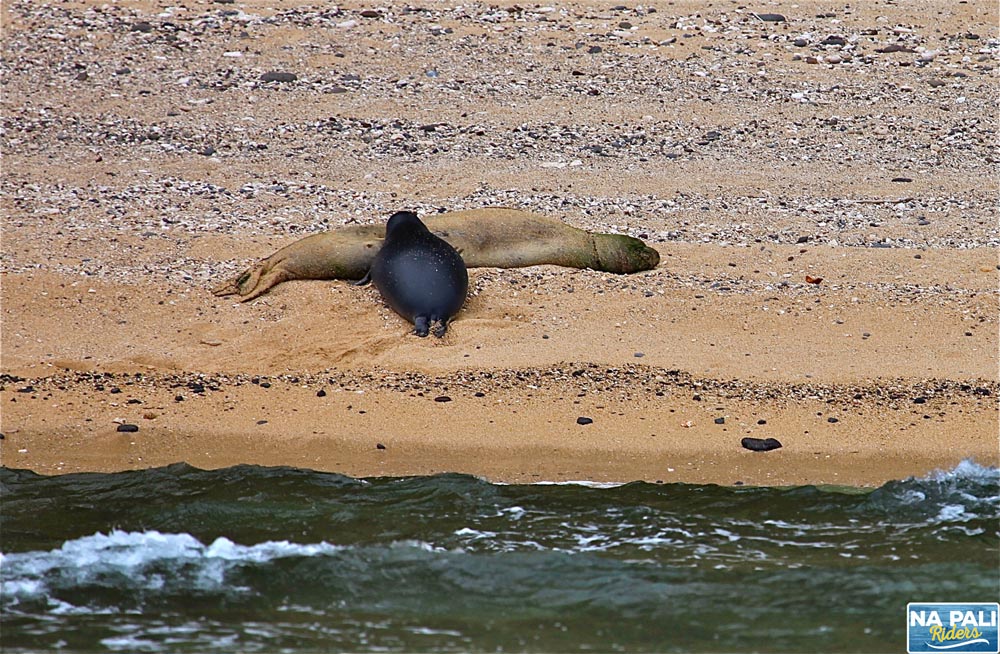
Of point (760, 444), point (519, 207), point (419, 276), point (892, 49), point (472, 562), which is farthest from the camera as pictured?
point (892, 49)

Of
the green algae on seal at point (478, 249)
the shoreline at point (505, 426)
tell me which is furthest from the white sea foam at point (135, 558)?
the green algae on seal at point (478, 249)

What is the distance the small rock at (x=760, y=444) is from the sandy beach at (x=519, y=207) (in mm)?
35

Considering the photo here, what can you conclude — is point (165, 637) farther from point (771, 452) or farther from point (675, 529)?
point (771, 452)

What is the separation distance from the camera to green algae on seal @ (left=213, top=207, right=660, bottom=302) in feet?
27.0

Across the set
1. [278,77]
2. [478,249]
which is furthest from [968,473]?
[278,77]

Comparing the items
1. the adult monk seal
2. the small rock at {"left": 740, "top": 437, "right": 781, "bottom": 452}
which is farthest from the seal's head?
the small rock at {"left": 740, "top": 437, "right": 781, "bottom": 452}

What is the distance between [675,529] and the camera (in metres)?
5.17

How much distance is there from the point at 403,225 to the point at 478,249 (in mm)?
626

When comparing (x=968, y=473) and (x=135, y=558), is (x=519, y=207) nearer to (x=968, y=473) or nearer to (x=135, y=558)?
(x=968, y=473)

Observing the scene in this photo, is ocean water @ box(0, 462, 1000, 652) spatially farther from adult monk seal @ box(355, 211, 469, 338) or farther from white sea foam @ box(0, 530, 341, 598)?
adult monk seal @ box(355, 211, 469, 338)

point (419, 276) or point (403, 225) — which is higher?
A: point (403, 225)

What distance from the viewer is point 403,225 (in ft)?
26.8

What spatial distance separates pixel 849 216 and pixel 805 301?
187cm

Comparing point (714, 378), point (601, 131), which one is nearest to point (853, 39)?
point (601, 131)
